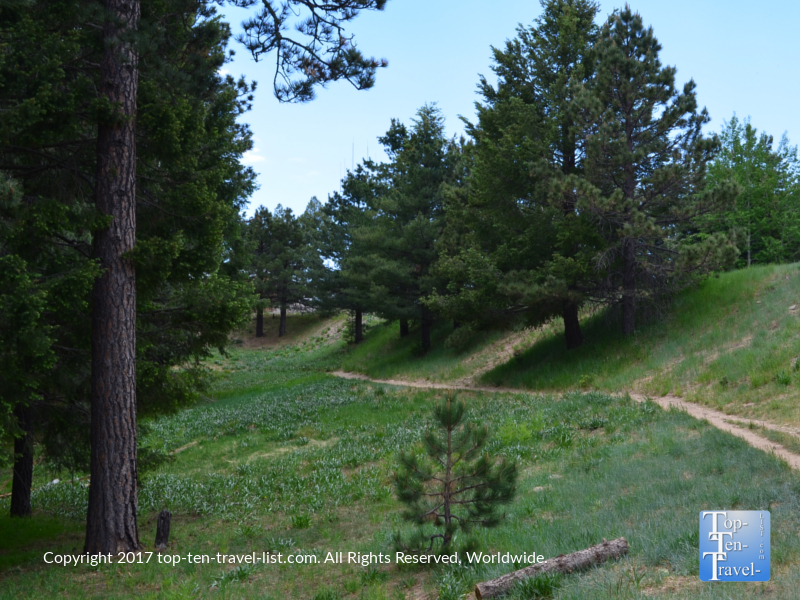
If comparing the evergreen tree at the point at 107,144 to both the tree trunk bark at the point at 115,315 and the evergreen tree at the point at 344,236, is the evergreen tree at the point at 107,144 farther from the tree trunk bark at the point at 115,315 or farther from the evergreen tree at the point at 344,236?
the evergreen tree at the point at 344,236

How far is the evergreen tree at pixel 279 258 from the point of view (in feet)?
173

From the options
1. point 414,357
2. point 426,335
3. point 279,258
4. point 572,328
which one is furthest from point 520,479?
point 279,258

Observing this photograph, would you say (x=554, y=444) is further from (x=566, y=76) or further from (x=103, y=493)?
(x=566, y=76)

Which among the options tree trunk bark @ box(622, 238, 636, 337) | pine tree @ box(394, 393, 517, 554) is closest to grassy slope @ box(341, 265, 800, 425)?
tree trunk bark @ box(622, 238, 636, 337)

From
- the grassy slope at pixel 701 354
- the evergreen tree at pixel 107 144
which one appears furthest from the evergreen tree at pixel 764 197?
the evergreen tree at pixel 107 144

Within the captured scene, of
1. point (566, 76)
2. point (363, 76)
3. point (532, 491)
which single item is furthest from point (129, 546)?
point (566, 76)

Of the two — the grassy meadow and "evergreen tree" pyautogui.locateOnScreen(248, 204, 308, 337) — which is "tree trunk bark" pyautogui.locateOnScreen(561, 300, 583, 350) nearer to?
the grassy meadow

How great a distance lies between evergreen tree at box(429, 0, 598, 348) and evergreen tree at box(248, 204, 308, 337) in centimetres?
3161

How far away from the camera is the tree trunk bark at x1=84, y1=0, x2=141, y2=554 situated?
7430 mm

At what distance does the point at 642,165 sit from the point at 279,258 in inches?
1532

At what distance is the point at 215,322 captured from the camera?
902 centimetres

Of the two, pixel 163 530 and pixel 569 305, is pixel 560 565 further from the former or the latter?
pixel 569 305

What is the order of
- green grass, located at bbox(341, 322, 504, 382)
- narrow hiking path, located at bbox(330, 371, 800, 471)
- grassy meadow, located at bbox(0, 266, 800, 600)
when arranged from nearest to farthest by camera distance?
1. grassy meadow, located at bbox(0, 266, 800, 600)
2. narrow hiking path, located at bbox(330, 371, 800, 471)
3. green grass, located at bbox(341, 322, 504, 382)

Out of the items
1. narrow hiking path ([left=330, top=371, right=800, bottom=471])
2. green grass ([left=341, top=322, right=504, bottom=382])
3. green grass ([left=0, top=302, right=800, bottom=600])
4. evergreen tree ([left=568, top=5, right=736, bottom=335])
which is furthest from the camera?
green grass ([left=341, top=322, right=504, bottom=382])
